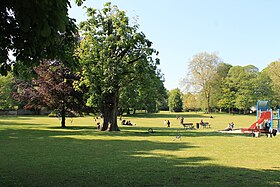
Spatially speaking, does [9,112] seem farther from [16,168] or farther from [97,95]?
[16,168]

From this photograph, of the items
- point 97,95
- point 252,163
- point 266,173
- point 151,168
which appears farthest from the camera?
point 97,95

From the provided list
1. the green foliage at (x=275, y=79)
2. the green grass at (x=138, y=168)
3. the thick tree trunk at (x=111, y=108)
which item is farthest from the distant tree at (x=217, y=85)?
the green grass at (x=138, y=168)

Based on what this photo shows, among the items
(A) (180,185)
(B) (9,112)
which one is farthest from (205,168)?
(B) (9,112)

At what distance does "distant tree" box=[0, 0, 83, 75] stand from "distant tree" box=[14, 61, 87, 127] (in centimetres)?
2558

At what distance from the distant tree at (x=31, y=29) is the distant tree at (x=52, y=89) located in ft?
83.9

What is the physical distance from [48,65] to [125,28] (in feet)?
34.2

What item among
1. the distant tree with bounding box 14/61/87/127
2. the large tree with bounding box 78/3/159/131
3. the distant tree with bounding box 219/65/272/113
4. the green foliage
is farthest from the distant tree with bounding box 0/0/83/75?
the green foliage

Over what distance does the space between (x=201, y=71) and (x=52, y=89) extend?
190ft

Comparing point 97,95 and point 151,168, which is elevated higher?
point 97,95

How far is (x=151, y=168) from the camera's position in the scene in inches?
460

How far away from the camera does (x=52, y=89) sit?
34781 mm

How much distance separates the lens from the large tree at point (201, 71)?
85812 millimetres

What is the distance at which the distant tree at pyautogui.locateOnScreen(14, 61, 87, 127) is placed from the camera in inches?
1380

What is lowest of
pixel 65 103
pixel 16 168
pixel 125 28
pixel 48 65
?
pixel 16 168
